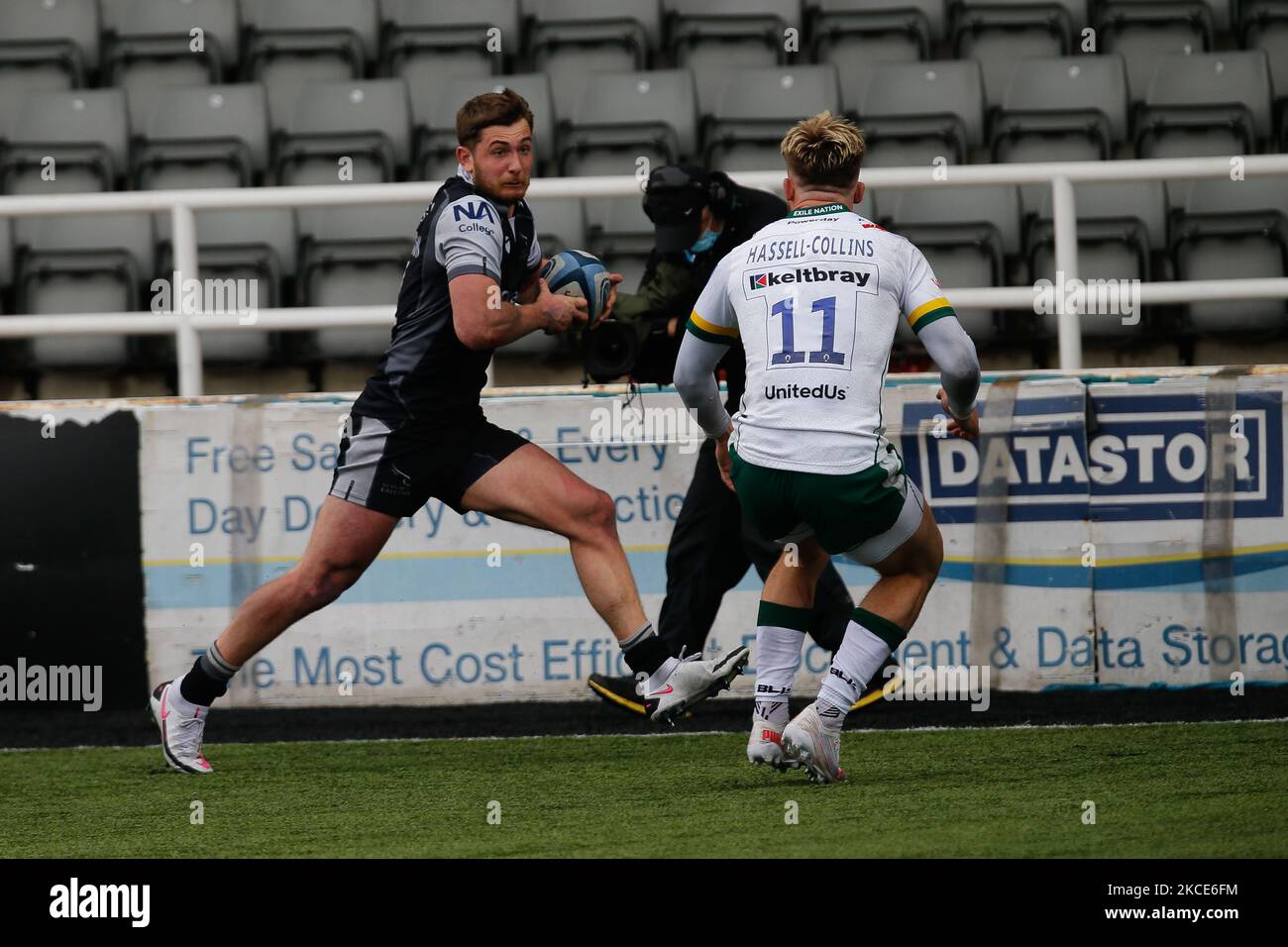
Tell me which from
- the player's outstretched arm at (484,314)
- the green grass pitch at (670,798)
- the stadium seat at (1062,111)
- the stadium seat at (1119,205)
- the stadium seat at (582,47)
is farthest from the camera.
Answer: the stadium seat at (582,47)

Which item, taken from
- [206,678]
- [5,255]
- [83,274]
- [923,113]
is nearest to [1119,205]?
[923,113]

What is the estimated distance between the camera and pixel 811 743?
5.48 metres

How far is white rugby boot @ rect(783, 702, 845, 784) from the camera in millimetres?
5473

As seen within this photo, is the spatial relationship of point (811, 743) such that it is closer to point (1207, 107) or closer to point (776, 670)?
point (776, 670)

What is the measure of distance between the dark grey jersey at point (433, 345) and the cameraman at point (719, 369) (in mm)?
601

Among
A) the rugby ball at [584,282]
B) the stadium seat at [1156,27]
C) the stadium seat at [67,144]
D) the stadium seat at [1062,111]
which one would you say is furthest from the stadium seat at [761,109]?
the rugby ball at [584,282]

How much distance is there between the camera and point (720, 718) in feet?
24.6

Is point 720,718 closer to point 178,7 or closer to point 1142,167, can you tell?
point 1142,167

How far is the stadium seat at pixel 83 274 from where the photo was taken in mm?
9586

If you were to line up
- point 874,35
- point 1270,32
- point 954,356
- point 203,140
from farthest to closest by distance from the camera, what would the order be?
point 874,35
point 1270,32
point 203,140
point 954,356

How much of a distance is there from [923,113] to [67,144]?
464 cm

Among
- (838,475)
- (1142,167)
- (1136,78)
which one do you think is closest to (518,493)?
(838,475)

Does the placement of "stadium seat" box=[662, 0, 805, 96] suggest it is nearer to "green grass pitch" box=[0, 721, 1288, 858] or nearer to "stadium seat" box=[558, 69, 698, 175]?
"stadium seat" box=[558, 69, 698, 175]

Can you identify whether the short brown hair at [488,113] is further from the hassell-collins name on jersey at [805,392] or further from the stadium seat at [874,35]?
the stadium seat at [874,35]
